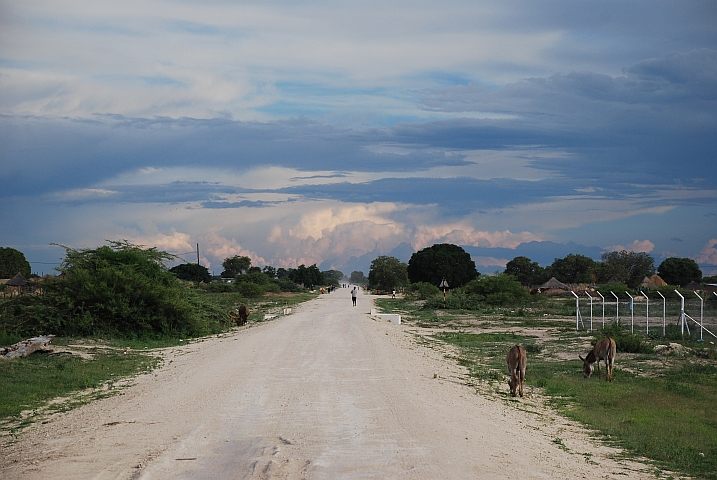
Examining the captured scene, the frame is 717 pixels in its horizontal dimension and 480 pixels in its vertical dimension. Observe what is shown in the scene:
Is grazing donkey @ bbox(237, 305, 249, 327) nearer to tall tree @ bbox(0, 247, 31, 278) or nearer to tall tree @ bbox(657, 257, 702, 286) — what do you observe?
tall tree @ bbox(0, 247, 31, 278)

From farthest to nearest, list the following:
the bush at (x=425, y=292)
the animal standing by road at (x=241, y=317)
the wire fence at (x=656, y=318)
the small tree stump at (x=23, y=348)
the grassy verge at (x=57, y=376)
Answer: the bush at (x=425, y=292)
the animal standing by road at (x=241, y=317)
the wire fence at (x=656, y=318)
the small tree stump at (x=23, y=348)
the grassy verge at (x=57, y=376)

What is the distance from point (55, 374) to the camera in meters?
17.1

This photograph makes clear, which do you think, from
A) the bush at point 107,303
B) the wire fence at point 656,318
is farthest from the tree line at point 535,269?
the bush at point 107,303

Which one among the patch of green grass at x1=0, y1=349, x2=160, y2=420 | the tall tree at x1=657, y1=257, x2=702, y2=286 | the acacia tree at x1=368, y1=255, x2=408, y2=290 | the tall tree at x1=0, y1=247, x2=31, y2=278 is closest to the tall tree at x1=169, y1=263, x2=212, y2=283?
the tall tree at x1=0, y1=247, x2=31, y2=278

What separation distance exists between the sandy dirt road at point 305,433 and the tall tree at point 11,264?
107 m

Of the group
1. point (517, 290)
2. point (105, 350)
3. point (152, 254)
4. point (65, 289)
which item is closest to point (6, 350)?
point (105, 350)

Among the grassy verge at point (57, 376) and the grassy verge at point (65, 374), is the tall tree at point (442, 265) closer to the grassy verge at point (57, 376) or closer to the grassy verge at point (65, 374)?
the grassy verge at point (65, 374)

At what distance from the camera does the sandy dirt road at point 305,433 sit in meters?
8.02

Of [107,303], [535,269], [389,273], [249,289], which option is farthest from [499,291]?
[535,269]

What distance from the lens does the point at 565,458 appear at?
30.7 ft

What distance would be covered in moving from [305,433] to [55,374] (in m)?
10.00

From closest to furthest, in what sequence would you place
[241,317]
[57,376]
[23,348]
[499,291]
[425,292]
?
1. [57,376]
2. [23,348]
3. [241,317]
4. [499,291]
5. [425,292]

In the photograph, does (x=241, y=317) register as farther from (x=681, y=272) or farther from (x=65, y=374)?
(x=681, y=272)

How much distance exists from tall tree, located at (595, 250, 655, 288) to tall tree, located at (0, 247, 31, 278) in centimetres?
9852
